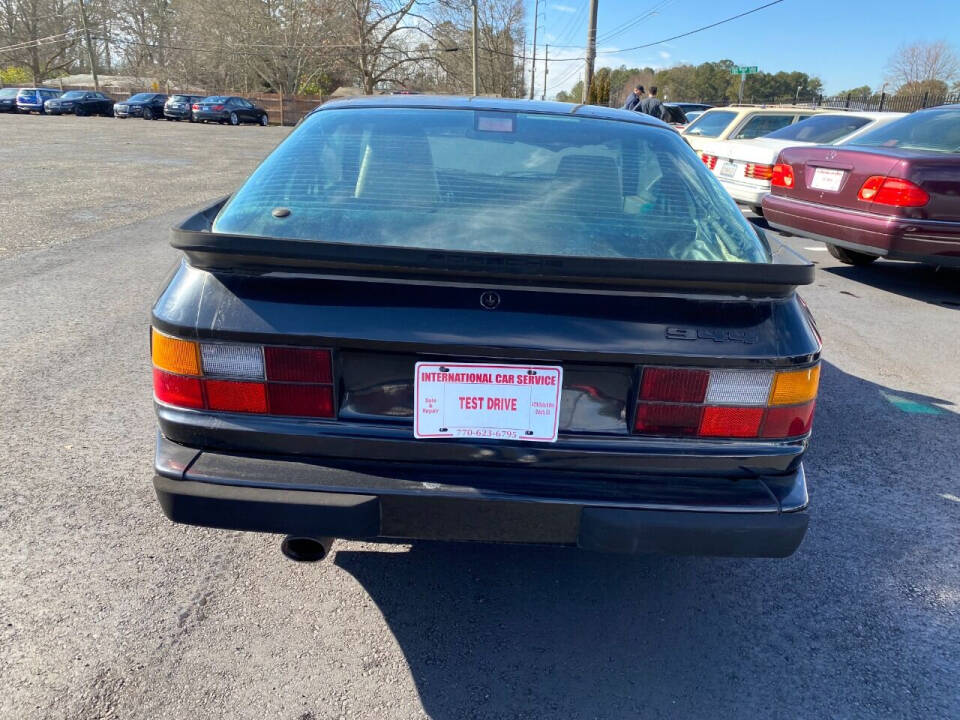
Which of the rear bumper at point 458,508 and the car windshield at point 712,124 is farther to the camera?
the car windshield at point 712,124

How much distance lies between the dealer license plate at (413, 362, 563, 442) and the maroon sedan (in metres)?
5.33

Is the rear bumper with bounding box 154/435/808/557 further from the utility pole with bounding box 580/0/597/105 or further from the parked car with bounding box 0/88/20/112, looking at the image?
the parked car with bounding box 0/88/20/112

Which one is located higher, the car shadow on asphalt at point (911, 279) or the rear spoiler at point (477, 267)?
the rear spoiler at point (477, 267)

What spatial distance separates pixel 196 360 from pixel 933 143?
6.63 metres

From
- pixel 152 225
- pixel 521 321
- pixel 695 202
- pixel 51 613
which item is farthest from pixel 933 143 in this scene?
pixel 152 225

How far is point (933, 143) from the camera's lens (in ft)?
20.0

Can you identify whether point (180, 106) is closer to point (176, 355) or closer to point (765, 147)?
point (765, 147)

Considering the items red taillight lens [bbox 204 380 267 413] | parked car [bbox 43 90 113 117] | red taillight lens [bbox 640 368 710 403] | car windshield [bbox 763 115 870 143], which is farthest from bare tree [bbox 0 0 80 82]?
red taillight lens [bbox 640 368 710 403]

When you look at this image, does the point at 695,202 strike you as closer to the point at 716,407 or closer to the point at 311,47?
the point at 716,407

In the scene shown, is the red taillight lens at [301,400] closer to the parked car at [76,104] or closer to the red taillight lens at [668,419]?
the red taillight lens at [668,419]

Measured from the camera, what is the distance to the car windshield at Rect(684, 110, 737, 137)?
10.4 meters

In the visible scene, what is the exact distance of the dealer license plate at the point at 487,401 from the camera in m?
1.80

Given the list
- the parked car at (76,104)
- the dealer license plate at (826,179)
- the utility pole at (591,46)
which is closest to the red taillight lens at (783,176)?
the dealer license plate at (826,179)

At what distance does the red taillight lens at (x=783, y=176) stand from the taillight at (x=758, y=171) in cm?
160
